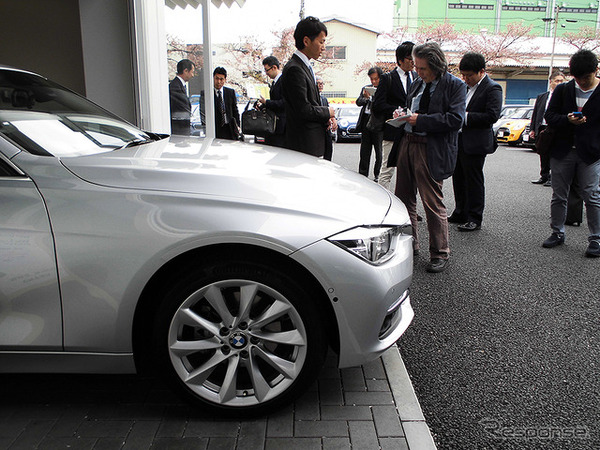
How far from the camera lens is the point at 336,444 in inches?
84.4

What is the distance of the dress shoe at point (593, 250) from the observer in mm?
4896

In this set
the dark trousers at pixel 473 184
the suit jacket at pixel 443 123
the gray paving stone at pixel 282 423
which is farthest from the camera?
the dark trousers at pixel 473 184

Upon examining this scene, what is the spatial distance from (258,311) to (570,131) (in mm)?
4177

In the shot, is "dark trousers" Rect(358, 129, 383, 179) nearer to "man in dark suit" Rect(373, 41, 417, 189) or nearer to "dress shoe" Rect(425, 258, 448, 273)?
"man in dark suit" Rect(373, 41, 417, 189)

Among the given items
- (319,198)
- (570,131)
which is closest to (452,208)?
(570,131)

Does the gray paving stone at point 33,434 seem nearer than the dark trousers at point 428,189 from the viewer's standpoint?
Yes

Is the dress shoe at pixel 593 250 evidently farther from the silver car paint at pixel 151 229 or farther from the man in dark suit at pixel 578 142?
the silver car paint at pixel 151 229

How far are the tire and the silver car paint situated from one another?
Result: 5.0 inches

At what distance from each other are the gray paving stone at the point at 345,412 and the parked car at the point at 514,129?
18370 millimetres

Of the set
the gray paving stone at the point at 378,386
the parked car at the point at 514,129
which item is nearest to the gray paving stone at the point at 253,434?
the gray paving stone at the point at 378,386

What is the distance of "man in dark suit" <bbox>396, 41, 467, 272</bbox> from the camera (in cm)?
423

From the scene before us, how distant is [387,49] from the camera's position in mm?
48438

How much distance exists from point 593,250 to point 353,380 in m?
3.43

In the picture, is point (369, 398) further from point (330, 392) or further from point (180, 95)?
point (180, 95)
